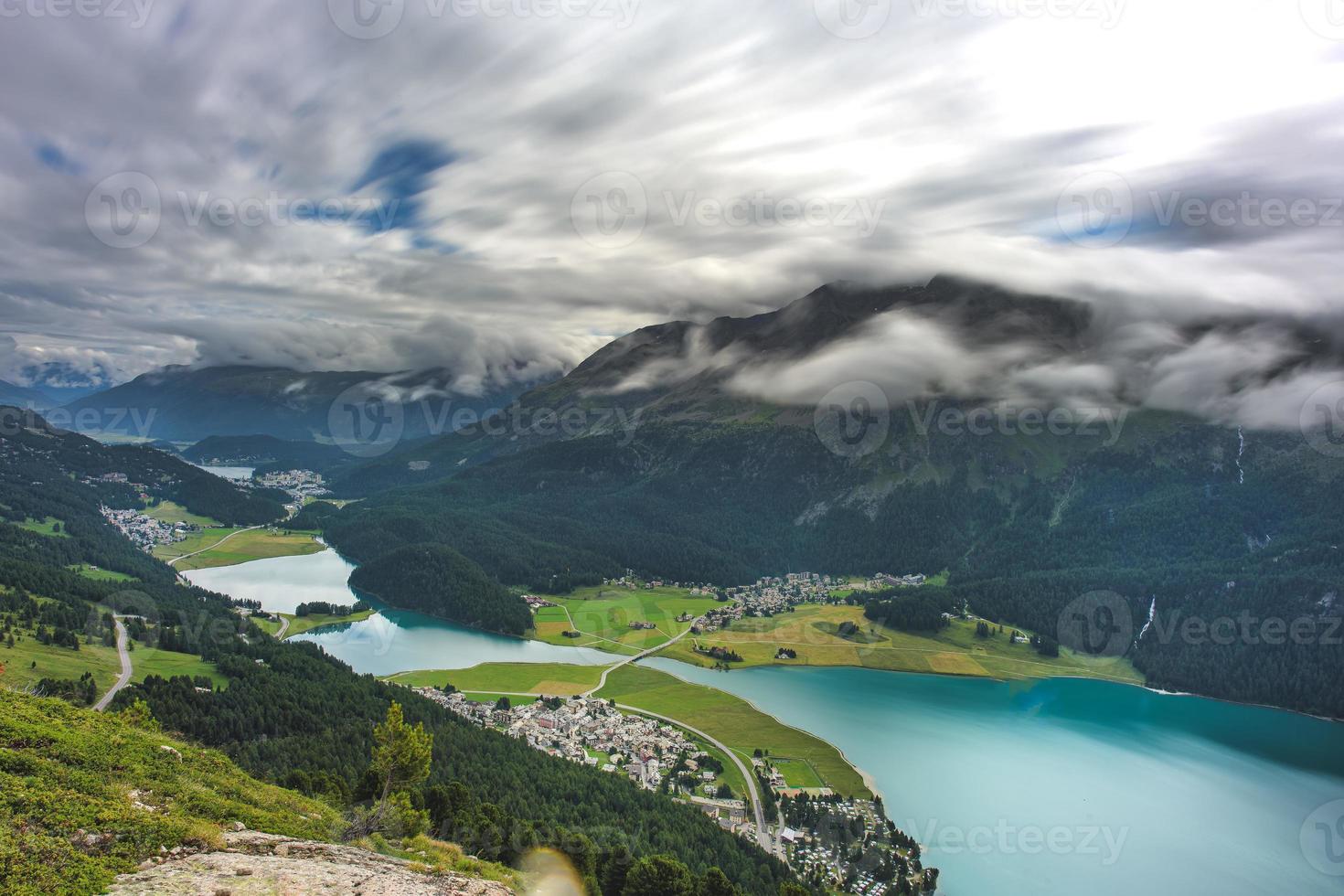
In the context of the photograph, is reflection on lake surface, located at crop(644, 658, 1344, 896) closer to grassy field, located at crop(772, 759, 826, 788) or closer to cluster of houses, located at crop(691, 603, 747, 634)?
grassy field, located at crop(772, 759, 826, 788)

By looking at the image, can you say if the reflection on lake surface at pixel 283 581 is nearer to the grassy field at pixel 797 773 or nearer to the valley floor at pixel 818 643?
the valley floor at pixel 818 643

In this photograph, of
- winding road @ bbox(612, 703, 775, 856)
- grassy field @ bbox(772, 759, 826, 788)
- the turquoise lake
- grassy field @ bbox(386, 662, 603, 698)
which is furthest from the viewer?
grassy field @ bbox(386, 662, 603, 698)

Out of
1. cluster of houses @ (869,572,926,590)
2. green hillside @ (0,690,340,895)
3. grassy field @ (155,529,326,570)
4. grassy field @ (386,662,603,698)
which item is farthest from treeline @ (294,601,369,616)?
cluster of houses @ (869,572,926,590)

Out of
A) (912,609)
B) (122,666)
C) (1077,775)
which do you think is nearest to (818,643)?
(912,609)

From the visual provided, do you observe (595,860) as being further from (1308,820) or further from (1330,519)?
(1330,519)

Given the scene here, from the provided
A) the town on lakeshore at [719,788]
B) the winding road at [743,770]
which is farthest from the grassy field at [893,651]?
the town on lakeshore at [719,788]

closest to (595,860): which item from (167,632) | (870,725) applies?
(870,725)
